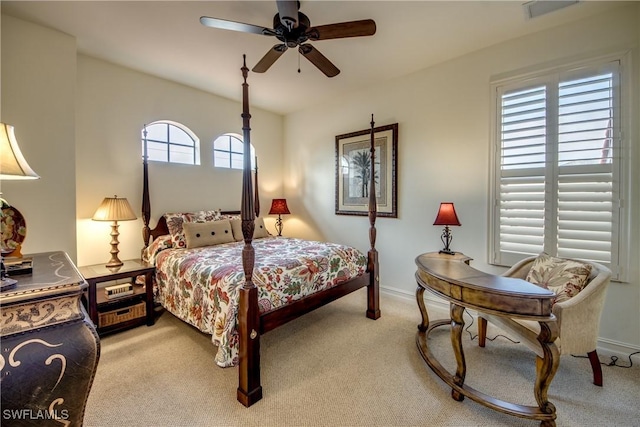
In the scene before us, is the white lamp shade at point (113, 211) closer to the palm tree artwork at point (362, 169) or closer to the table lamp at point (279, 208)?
the table lamp at point (279, 208)

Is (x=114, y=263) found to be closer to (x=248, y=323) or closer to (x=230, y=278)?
(x=230, y=278)

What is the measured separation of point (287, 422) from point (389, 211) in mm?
2718

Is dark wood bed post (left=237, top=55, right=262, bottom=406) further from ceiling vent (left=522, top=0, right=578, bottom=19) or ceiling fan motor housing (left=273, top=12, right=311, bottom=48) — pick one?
ceiling vent (left=522, top=0, right=578, bottom=19)

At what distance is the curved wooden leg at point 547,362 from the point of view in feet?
4.75

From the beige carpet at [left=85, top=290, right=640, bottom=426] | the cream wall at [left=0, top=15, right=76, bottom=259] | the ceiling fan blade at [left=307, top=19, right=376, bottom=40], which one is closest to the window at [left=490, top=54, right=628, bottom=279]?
the beige carpet at [left=85, top=290, right=640, bottom=426]

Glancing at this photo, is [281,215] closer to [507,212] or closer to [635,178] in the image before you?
[507,212]

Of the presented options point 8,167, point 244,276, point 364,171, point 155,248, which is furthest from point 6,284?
point 364,171

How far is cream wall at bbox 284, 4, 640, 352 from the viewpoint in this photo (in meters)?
2.31

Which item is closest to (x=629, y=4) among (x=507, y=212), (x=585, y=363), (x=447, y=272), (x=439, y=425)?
(x=507, y=212)

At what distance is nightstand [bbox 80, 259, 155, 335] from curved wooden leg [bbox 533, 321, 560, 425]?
326cm

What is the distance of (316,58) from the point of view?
237cm

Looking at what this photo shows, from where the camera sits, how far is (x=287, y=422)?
163cm

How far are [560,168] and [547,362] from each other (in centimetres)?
190

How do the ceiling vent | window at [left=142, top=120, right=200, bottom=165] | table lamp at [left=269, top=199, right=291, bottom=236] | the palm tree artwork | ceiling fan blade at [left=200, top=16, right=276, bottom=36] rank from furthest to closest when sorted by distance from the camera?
table lamp at [left=269, top=199, right=291, bottom=236] < the palm tree artwork < window at [left=142, top=120, right=200, bottom=165] < the ceiling vent < ceiling fan blade at [left=200, top=16, right=276, bottom=36]
